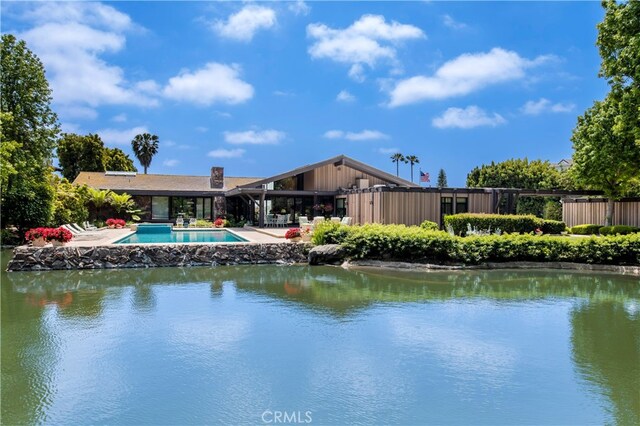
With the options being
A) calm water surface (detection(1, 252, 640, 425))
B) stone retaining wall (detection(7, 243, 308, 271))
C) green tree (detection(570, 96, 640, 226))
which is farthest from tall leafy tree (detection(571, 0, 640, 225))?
stone retaining wall (detection(7, 243, 308, 271))

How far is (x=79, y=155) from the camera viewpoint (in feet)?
163

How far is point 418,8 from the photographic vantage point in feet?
59.1

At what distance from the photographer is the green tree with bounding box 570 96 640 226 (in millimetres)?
24297

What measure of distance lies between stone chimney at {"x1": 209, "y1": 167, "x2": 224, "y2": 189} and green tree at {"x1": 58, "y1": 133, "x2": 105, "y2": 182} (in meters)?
17.9

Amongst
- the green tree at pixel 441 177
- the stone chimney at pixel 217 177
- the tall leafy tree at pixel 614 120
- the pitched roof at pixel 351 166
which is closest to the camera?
the tall leafy tree at pixel 614 120

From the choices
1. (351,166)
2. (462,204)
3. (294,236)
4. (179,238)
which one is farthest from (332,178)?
(294,236)

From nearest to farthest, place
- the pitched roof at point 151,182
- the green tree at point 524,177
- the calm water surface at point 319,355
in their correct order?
the calm water surface at point 319,355 → the pitched roof at point 151,182 → the green tree at point 524,177

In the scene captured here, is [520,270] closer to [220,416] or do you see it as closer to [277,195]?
[220,416]

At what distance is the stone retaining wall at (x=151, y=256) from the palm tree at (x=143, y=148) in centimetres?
4649

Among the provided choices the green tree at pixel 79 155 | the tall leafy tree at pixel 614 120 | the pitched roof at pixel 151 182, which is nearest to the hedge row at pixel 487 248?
the tall leafy tree at pixel 614 120

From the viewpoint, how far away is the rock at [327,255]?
57.5 feet

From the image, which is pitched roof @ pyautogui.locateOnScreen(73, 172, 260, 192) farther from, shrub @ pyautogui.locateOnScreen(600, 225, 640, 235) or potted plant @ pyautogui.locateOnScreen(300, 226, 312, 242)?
shrub @ pyautogui.locateOnScreen(600, 225, 640, 235)

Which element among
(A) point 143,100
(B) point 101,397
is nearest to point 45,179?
(A) point 143,100

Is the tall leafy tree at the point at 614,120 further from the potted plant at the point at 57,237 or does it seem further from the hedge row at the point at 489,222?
the potted plant at the point at 57,237
